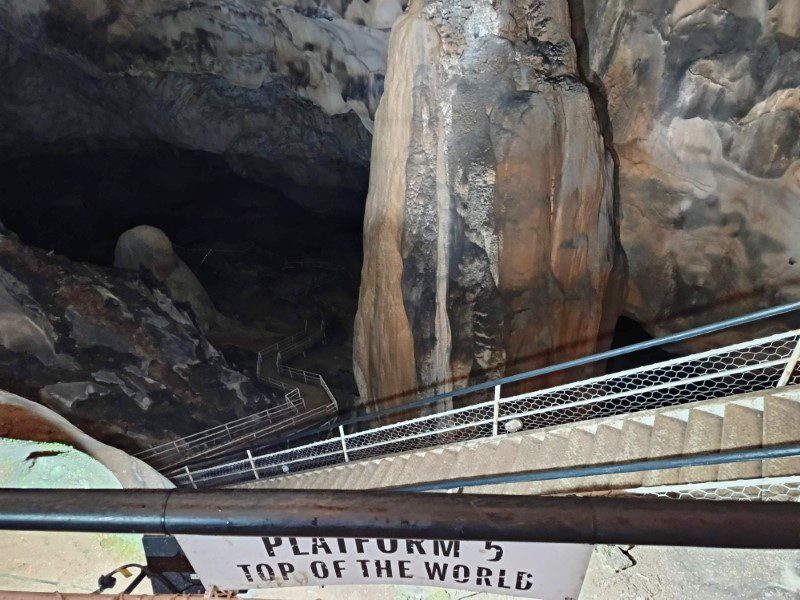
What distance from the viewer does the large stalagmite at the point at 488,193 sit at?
6.32m

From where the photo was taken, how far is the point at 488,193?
634 cm

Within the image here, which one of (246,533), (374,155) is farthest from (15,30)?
(246,533)

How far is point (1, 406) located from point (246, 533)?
19.5 feet

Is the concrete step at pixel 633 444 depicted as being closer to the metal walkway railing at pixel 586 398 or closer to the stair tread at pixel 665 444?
the stair tread at pixel 665 444

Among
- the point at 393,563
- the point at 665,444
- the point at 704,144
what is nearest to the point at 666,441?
the point at 665,444

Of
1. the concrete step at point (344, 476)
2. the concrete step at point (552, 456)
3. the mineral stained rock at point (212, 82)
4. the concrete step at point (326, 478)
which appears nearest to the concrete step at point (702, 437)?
the concrete step at point (552, 456)

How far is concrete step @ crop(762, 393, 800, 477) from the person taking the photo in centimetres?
300

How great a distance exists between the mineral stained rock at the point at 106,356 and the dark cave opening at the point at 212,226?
10.1 feet

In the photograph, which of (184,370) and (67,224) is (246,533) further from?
(67,224)

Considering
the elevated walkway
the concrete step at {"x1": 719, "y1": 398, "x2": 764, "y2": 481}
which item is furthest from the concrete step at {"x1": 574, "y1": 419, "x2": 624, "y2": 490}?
the concrete step at {"x1": 719, "y1": 398, "x2": 764, "y2": 481}

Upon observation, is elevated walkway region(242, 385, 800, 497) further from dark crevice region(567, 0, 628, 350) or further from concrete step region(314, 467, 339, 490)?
dark crevice region(567, 0, 628, 350)

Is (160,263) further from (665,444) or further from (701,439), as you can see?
(701,439)

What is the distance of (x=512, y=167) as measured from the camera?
6.30 meters

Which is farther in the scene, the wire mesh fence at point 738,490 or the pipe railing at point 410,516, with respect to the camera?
the wire mesh fence at point 738,490
